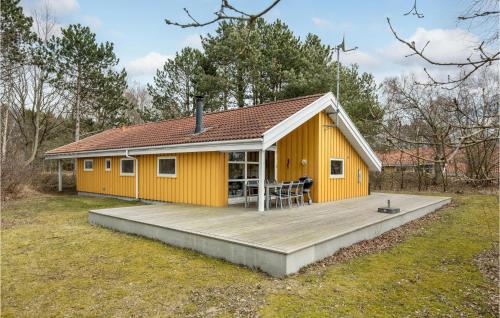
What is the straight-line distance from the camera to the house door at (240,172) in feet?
33.4

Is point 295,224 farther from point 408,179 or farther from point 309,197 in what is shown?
point 408,179

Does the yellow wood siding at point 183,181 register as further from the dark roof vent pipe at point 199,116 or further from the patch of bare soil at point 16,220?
the patch of bare soil at point 16,220

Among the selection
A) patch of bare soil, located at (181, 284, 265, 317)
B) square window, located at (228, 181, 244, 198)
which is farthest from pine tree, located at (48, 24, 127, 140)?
patch of bare soil, located at (181, 284, 265, 317)

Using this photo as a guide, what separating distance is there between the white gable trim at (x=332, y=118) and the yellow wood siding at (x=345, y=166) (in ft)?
0.76

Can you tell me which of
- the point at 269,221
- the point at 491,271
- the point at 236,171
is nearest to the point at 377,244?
the point at 491,271

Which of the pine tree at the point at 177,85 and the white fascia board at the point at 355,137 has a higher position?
the pine tree at the point at 177,85

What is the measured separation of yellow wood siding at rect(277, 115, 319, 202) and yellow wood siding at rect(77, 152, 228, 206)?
100 inches

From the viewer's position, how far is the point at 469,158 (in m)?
16.2

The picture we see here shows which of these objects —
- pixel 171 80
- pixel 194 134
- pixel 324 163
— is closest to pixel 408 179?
pixel 324 163

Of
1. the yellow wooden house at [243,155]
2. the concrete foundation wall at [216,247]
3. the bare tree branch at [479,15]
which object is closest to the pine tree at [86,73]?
the yellow wooden house at [243,155]

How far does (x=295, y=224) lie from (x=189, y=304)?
133 inches

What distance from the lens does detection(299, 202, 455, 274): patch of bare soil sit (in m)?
5.36

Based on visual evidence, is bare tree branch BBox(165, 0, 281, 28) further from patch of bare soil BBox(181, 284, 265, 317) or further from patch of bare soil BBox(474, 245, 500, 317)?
patch of bare soil BBox(474, 245, 500, 317)

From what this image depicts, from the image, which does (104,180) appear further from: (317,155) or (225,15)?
(225,15)
